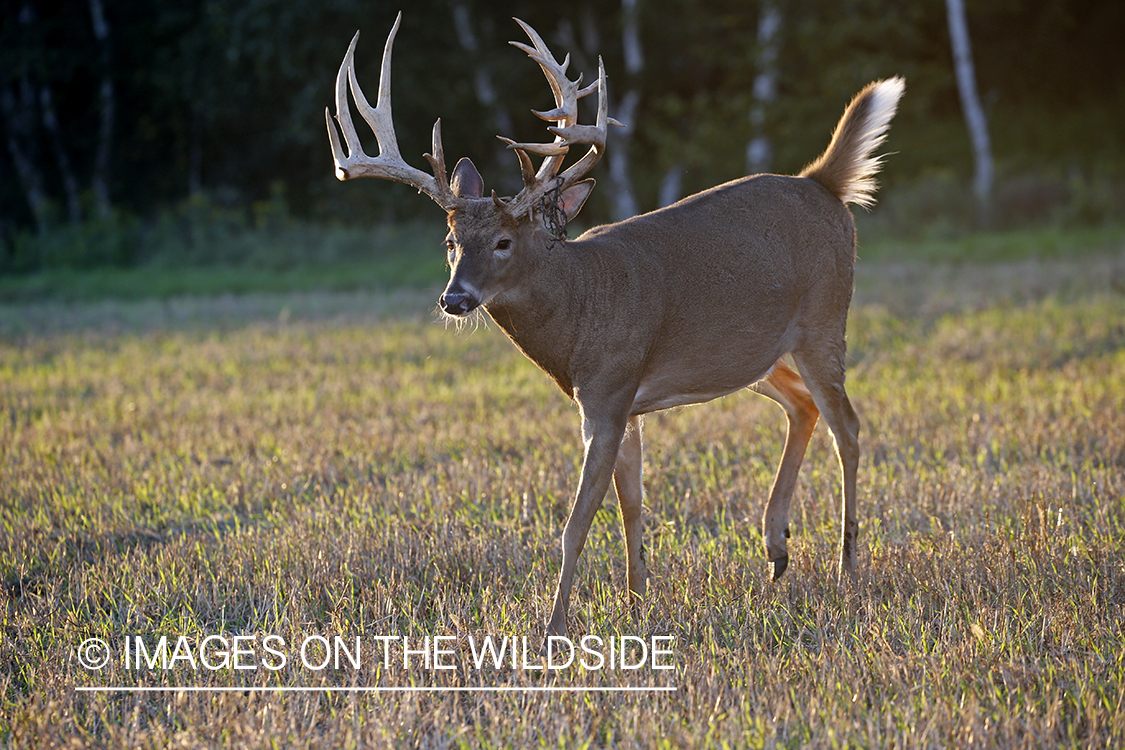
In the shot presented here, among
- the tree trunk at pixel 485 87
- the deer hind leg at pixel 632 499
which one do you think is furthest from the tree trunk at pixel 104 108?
the deer hind leg at pixel 632 499

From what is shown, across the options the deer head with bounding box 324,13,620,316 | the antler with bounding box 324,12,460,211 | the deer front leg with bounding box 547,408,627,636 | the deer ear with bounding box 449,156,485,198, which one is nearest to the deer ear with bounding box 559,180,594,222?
the deer head with bounding box 324,13,620,316

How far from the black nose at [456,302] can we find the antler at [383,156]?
0.44 m

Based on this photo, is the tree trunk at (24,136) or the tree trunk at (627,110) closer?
the tree trunk at (627,110)

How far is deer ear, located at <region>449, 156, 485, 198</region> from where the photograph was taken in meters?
4.76

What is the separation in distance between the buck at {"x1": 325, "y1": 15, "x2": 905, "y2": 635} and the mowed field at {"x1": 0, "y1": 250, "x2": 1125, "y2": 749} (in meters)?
0.46

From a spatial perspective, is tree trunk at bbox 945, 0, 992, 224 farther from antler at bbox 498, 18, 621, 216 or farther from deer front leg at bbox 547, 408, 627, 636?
deer front leg at bbox 547, 408, 627, 636

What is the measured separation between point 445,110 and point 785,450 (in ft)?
64.8

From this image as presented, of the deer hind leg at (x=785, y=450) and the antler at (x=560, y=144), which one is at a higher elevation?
the antler at (x=560, y=144)

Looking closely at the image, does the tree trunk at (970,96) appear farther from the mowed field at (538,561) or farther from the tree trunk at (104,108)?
the tree trunk at (104,108)

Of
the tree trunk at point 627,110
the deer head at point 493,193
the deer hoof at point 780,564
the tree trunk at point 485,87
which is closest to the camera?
the deer head at point 493,193

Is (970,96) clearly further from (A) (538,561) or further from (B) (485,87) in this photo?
(A) (538,561)

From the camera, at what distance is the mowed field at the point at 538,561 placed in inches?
140

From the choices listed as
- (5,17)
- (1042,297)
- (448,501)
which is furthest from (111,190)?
(448,501)

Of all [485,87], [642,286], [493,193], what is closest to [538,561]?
[642,286]
